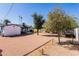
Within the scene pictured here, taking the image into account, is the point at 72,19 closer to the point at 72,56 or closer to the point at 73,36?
the point at 73,36

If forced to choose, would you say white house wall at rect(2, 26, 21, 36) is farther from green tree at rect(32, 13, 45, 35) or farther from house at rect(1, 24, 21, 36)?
green tree at rect(32, 13, 45, 35)

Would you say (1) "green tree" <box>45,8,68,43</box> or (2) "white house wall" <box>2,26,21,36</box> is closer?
(2) "white house wall" <box>2,26,21,36</box>

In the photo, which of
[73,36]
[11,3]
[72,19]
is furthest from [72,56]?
[11,3]

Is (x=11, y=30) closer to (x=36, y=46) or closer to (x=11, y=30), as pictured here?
(x=11, y=30)

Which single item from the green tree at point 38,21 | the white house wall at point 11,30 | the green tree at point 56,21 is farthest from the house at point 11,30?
the green tree at point 56,21

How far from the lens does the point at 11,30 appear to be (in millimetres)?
4434

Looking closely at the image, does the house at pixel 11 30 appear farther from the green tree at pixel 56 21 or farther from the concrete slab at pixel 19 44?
the green tree at pixel 56 21

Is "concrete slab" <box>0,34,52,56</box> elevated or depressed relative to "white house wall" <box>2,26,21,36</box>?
depressed

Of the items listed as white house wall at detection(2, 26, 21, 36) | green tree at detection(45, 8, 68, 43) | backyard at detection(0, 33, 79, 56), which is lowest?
backyard at detection(0, 33, 79, 56)

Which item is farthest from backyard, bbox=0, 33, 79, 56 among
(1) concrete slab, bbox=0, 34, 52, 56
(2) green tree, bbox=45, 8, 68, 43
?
(2) green tree, bbox=45, 8, 68, 43

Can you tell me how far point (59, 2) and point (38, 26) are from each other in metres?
0.59

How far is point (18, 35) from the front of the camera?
4430 millimetres

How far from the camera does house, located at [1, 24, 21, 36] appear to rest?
4387 millimetres

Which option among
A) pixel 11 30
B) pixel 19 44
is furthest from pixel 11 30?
pixel 19 44
